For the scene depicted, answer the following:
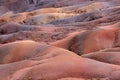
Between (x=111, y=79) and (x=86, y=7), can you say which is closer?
(x=111, y=79)

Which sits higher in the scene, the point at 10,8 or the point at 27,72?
the point at 27,72

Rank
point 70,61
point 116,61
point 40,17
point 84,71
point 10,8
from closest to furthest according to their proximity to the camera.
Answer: point 84,71 → point 70,61 → point 116,61 → point 40,17 → point 10,8

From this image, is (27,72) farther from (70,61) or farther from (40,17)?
(40,17)

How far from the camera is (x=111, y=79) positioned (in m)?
6.71

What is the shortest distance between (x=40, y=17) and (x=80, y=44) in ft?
50.7

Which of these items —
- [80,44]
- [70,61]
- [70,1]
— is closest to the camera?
[70,61]

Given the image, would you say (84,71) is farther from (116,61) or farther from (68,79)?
(116,61)

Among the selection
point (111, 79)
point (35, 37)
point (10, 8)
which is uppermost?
point (111, 79)

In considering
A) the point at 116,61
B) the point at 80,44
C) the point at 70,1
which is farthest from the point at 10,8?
the point at 116,61

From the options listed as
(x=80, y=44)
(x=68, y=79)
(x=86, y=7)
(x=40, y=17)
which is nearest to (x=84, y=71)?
(x=68, y=79)

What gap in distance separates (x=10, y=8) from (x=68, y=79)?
3936 centimetres

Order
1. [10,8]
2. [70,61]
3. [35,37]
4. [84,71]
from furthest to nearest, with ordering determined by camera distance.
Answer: [10,8] < [35,37] < [70,61] < [84,71]

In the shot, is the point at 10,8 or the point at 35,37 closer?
the point at 35,37

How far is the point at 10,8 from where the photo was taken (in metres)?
45.3
